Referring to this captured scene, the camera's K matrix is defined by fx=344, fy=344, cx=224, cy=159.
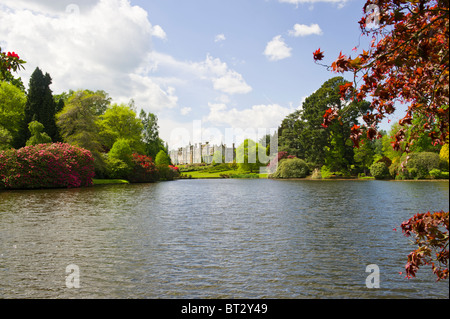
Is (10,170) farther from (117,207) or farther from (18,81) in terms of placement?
(18,81)

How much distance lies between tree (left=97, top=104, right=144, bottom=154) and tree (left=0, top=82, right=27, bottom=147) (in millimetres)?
10412

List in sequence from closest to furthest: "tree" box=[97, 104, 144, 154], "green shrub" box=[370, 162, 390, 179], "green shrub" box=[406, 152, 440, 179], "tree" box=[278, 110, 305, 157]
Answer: "green shrub" box=[406, 152, 440, 179] < "green shrub" box=[370, 162, 390, 179] < "tree" box=[97, 104, 144, 154] < "tree" box=[278, 110, 305, 157]

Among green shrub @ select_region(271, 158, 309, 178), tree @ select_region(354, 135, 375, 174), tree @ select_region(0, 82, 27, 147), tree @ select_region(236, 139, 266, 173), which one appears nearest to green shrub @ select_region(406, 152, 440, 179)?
tree @ select_region(354, 135, 375, 174)

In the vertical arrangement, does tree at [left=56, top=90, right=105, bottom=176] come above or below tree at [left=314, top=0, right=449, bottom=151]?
above

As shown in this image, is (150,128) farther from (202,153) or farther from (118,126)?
(202,153)

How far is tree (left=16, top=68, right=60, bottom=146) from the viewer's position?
3622 cm

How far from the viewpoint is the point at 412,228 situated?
11.2ft

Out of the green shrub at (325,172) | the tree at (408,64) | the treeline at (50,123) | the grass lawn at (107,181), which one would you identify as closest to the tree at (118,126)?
the treeline at (50,123)

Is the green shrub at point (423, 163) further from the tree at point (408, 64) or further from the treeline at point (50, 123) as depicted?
the tree at point (408, 64)

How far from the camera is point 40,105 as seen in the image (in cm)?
3716

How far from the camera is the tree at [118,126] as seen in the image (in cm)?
4753

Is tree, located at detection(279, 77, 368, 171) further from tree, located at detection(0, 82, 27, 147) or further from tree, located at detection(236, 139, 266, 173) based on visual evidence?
tree, located at detection(0, 82, 27, 147)

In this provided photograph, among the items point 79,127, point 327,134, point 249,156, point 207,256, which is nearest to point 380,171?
point 327,134
